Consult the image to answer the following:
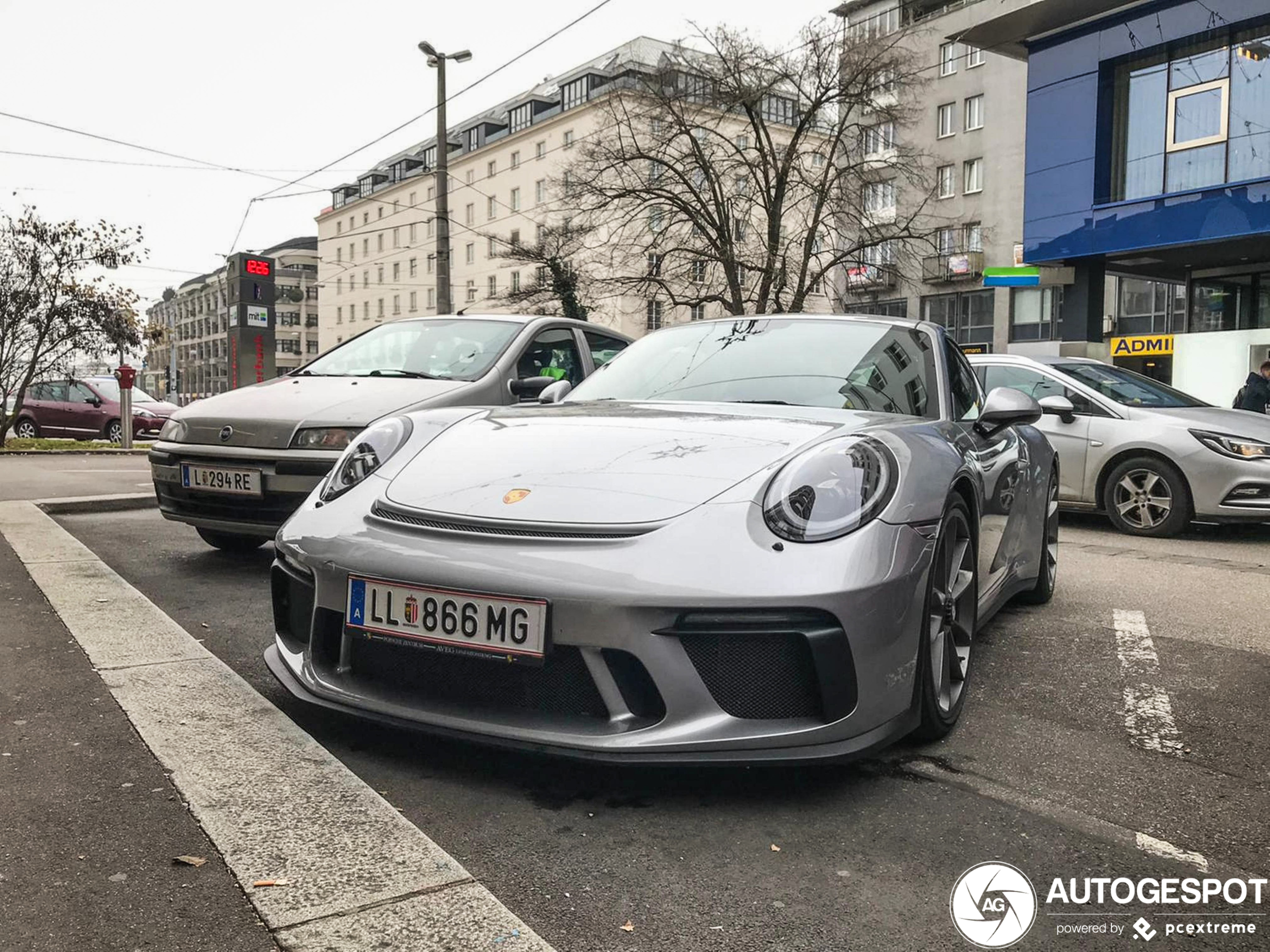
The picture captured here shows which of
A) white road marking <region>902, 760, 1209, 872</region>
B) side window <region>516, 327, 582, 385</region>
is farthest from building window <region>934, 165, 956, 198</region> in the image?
white road marking <region>902, 760, 1209, 872</region>

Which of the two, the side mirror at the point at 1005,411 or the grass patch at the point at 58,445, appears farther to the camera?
the grass patch at the point at 58,445

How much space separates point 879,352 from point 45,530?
494 cm

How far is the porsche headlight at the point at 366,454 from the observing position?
3.08 metres

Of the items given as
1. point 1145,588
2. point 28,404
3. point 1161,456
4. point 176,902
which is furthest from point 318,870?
point 28,404

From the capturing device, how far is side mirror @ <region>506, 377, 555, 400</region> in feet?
18.4

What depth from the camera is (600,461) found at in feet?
9.09

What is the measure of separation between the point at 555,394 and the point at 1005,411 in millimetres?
1604

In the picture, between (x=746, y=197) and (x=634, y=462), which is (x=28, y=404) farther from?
(x=634, y=462)

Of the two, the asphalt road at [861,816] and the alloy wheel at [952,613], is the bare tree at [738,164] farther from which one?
the asphalt road at [861,816]

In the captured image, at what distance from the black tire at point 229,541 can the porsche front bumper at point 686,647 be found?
3.59 metres

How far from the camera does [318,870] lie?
1.95m

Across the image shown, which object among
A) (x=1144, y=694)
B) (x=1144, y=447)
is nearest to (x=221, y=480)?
(x=1144, y=694)

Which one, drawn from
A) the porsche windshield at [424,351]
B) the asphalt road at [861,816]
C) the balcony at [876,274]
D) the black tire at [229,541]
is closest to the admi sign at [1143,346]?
the balcony at [876,274]

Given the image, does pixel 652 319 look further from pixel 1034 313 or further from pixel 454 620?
pixel 454 620
